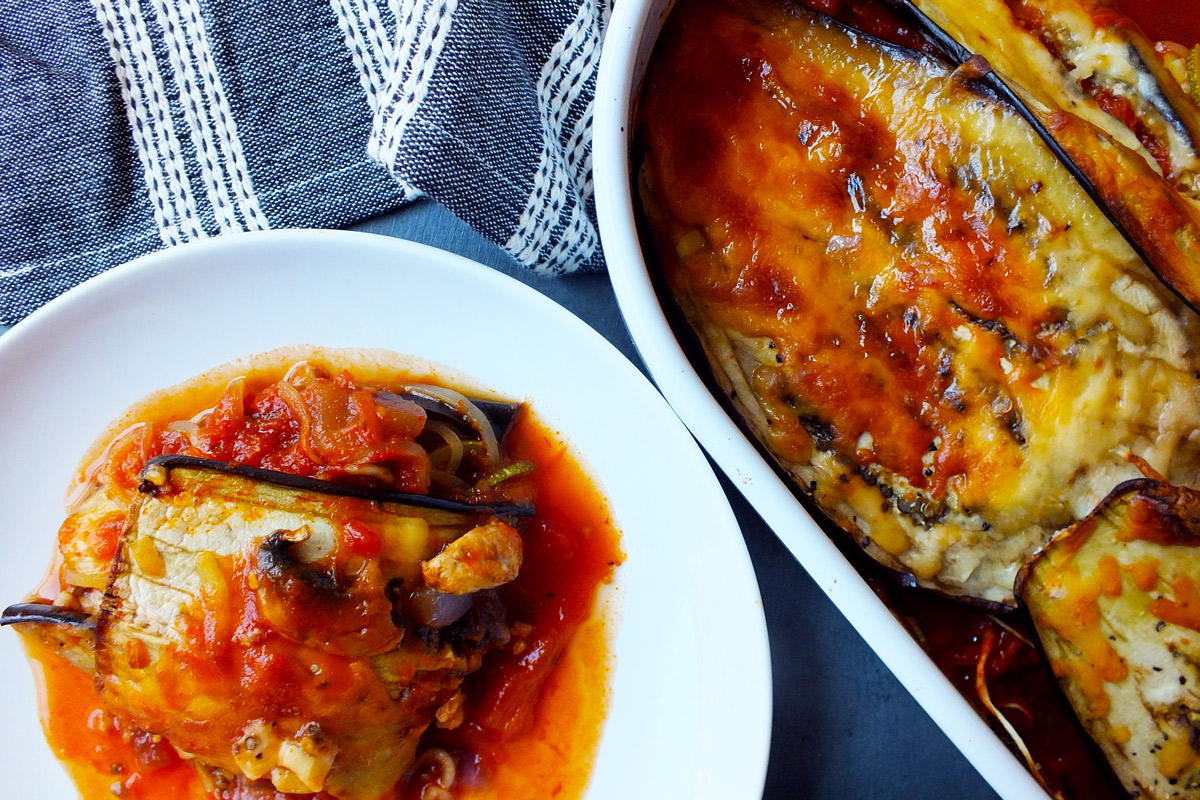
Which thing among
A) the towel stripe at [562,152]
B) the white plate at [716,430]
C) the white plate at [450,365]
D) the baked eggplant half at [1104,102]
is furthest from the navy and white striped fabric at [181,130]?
the baked eggplant half at [1104,102]

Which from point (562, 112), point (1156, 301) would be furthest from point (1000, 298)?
point (562, 112)

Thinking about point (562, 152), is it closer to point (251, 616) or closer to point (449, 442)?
point (449, 442)

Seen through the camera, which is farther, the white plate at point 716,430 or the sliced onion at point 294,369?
the sliced onion at point 294,369

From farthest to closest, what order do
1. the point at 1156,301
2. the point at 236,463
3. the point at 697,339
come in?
the point at 236,463
the point at 697,339
the point at 1156,301

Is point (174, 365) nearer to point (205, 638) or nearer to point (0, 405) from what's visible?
point (0, 405)

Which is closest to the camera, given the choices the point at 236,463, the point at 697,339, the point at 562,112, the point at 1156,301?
the point at 1156,301

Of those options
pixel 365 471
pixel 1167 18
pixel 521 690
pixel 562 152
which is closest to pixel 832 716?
pixel 521 690

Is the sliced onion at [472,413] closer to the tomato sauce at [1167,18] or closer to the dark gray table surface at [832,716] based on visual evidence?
Answer: the dark gray table surface at [832,716]

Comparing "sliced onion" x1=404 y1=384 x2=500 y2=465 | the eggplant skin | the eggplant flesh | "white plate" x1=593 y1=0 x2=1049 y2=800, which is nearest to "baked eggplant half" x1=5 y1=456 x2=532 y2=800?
the eggplant flesh
